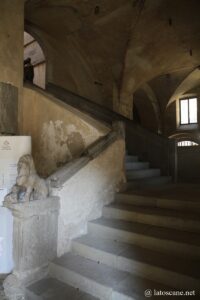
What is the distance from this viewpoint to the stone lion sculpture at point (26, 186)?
10.2 ft

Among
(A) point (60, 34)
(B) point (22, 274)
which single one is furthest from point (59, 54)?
(B) point (22, 274)

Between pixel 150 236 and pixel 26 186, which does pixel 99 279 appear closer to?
pixel 150 236

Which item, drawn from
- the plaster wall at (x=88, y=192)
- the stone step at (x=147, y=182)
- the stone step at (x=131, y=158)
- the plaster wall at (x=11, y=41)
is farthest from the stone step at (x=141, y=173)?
the plaster wall at (x=11, y=41)

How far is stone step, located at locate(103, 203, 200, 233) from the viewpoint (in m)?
3.32

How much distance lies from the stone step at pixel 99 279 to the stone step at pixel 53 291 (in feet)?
0.18

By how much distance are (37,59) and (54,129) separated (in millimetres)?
5758

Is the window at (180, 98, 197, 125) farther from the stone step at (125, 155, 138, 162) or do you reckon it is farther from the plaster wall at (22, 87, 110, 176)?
the plaster wall at (22, 87, 110, 176)

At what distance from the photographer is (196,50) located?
8.97m

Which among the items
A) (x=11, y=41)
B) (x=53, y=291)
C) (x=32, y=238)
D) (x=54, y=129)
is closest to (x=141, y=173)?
(x=54, y=129)

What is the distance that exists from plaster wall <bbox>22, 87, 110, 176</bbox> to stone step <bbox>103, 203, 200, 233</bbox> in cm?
132

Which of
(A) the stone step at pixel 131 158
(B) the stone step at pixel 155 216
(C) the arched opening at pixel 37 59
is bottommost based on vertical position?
(B) the stone step at pixel 155 216

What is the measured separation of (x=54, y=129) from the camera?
521 centimetres

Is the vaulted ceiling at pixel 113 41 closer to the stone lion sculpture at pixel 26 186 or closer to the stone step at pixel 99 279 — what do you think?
the stone lion sculpture at pixel 26 186

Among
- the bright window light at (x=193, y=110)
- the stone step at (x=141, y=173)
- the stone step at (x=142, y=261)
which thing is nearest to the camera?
the stone step at (x=142, y=261)
